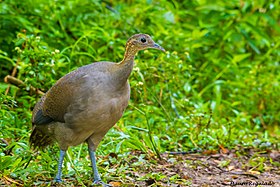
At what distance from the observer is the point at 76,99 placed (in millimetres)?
4477

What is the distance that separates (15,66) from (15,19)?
0.73 meters

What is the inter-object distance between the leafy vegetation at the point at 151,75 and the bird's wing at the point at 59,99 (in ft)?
0.96

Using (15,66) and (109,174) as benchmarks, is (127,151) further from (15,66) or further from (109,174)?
(15,66)

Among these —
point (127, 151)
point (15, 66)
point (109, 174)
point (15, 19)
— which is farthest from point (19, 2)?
point (109, 174)

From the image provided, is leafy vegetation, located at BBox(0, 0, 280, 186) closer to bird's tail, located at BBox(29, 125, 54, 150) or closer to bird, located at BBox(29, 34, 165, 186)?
bird's tail, located at BBox(29, 125, 54, 150)

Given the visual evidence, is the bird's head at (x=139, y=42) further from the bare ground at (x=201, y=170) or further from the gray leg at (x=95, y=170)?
the bare ground at (x=201, y=170)

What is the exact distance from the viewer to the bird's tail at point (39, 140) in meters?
5.02

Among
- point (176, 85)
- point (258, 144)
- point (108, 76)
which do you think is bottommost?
point (258, 144)

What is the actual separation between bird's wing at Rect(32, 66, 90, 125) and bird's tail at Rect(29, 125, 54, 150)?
0.39 feet

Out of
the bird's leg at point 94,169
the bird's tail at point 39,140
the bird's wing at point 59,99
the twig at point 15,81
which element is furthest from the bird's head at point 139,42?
the twig at point 15,81

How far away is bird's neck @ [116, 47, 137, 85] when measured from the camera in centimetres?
448

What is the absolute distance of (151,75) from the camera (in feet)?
21.6

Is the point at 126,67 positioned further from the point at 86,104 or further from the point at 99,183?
the point at 99,183

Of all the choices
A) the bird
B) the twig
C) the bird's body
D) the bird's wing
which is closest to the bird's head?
the bird
